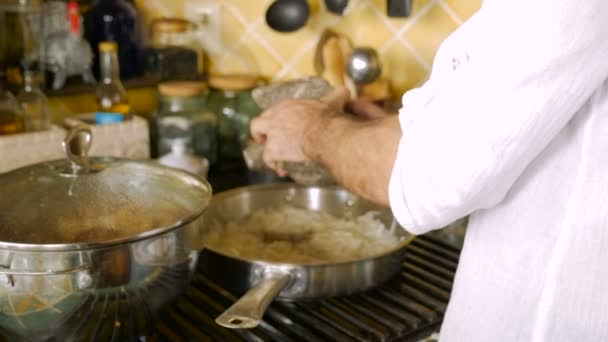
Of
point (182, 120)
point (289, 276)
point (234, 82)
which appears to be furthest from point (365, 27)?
point (289, 276)

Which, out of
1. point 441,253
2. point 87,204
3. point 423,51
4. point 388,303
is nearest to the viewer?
point 87,204

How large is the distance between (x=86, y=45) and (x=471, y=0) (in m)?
0.76

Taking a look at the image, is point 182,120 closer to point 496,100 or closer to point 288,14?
point 288,14

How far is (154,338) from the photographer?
2.48 feet

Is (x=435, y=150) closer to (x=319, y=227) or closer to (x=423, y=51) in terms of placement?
(x=319, y=227)

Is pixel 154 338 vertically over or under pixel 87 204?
under

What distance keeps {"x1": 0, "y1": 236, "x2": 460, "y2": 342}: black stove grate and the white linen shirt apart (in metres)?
0.19

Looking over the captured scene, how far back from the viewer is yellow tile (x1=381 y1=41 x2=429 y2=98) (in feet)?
3.96

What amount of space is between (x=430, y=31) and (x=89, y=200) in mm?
719

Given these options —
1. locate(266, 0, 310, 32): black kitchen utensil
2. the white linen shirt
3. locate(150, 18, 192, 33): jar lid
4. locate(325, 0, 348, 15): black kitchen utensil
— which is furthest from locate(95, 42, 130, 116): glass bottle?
the white linen shirt

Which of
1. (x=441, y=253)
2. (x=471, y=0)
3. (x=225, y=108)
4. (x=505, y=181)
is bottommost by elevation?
(x=441, y=253)

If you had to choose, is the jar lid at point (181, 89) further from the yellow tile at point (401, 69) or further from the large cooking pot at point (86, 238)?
the large cooking pot at point (86, 238)

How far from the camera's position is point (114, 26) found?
1.41 m

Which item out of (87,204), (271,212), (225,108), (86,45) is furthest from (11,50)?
(87,204)
